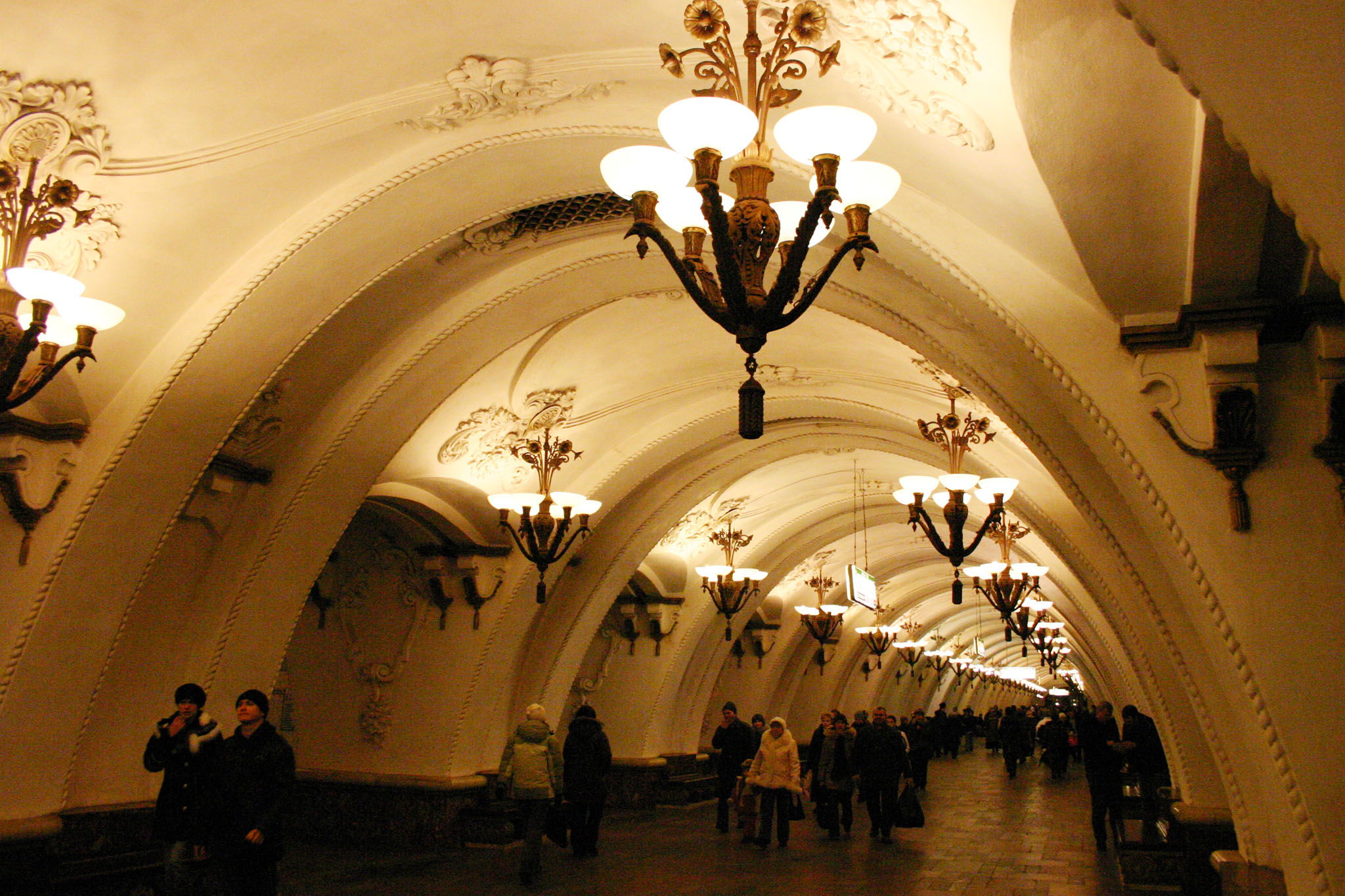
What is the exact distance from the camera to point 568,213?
5.83m

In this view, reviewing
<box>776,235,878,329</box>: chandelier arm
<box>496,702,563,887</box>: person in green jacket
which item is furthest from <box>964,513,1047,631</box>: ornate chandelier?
<box>776,235,878,329</box>: chandelier arm

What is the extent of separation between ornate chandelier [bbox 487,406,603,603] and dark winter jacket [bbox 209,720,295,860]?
3576 millimetres

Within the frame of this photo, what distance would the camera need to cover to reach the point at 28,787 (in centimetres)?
518

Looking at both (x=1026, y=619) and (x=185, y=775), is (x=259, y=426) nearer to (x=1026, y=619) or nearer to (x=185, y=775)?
(x=185, y=775)

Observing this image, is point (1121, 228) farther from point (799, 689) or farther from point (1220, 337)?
point (799, 689)

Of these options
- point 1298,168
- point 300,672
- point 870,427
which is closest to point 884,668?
point 870,427

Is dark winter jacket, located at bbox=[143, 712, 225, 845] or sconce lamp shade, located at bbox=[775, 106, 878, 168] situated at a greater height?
sconce lamp shade, located at bbox=[775, 106, 878, 168]

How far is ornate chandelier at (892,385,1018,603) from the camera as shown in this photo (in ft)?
22.8

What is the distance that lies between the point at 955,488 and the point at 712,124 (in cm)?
498

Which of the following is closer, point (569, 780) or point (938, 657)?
point (569, 780)

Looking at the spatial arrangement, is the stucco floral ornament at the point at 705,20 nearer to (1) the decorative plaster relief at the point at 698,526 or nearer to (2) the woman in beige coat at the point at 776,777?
(2) the woman in beige coat at the point at 776,777

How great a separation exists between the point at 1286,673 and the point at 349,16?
160 inches

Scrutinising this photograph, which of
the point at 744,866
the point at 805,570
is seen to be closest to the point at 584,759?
the point at 744,866

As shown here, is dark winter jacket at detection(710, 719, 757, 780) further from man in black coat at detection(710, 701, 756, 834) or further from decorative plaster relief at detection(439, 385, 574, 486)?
decorative plaster relief at detection(439, 385, 574, 486)
